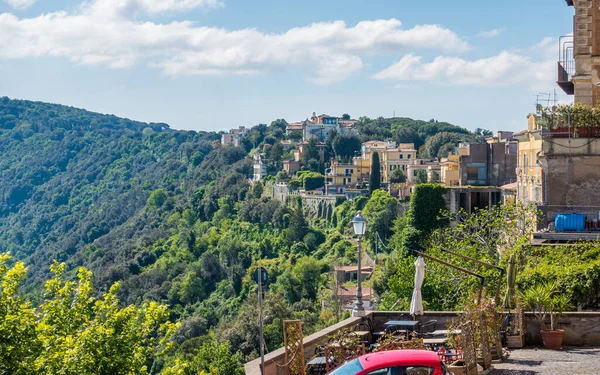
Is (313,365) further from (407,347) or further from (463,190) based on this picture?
(463,190)

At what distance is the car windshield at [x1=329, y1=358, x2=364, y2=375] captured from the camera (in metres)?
9.86

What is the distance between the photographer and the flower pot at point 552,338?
14094mm

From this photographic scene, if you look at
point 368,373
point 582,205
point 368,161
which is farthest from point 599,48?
point 368,161

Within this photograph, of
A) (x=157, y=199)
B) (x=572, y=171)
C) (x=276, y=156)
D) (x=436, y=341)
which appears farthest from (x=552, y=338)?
(x=157, y=199)

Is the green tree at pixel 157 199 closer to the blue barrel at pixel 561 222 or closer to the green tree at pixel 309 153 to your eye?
the green tree at pixel 309 153

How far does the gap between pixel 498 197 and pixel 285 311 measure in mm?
15617

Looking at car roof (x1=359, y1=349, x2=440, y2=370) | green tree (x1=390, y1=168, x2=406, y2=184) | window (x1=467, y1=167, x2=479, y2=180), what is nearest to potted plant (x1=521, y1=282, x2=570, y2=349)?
car roof (x1=359, y1=349, x2=440, y2=370)

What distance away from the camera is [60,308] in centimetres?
1930

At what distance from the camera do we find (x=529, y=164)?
30.5 m

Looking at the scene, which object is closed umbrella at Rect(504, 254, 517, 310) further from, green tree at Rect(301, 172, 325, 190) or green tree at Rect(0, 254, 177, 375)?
green tree at Rect(301, 172, 325, 190)

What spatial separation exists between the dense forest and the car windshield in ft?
39.5

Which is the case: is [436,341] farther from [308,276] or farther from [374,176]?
[374,176]

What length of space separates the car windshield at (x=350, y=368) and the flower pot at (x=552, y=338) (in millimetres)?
5209

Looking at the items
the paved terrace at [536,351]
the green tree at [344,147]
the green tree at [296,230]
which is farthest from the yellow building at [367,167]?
the paved terrace at [536,351]
